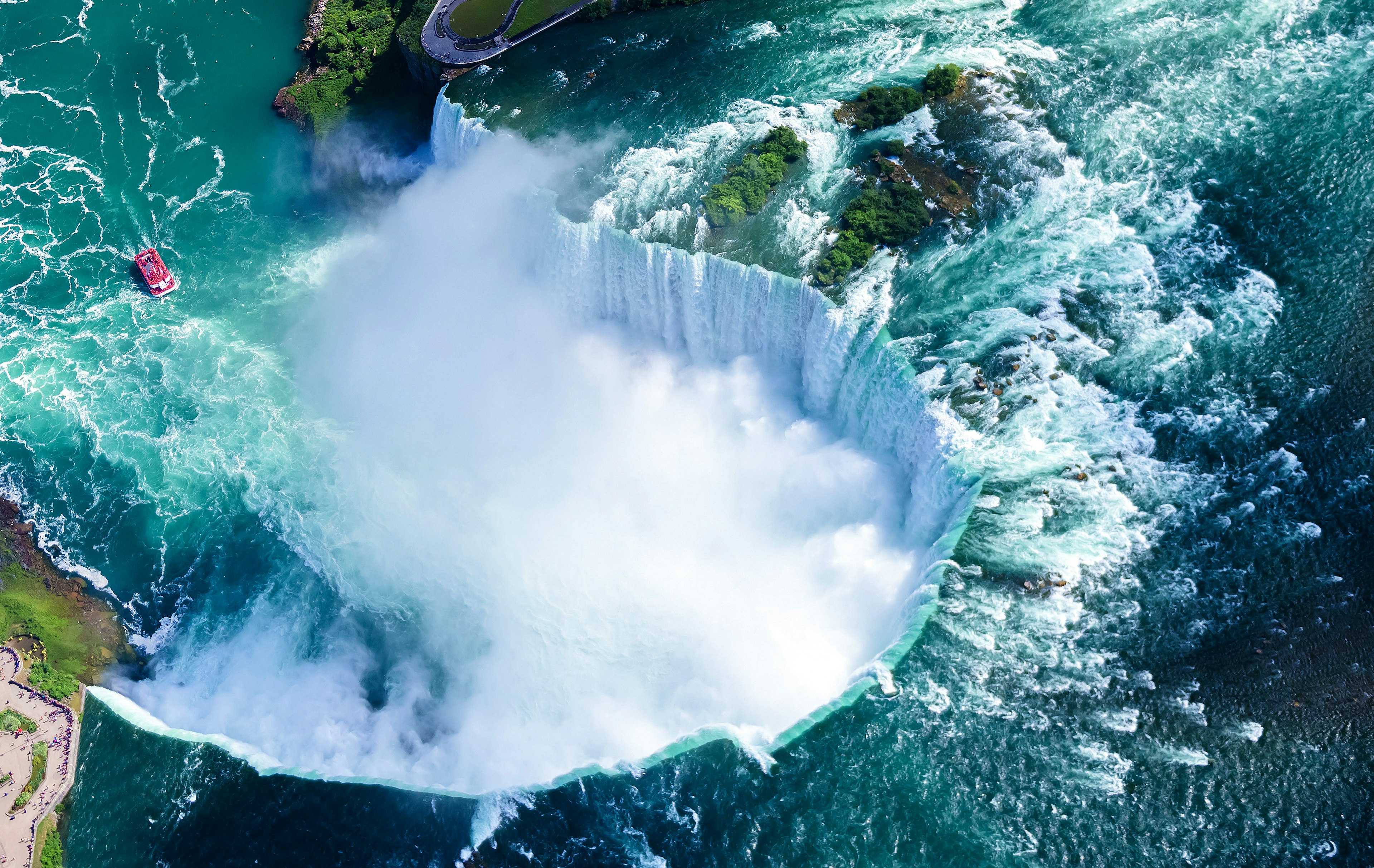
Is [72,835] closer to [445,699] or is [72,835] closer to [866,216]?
[445,699]

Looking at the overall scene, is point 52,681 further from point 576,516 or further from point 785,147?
point 785,147

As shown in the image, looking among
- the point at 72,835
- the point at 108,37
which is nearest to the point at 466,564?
the point at 72,835

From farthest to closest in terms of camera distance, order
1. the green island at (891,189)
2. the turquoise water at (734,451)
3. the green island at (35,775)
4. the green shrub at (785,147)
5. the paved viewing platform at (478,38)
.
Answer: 1. the paved viewing platform at (478,38)
2. the green shrub at (785,147)
3. the green island at (891,189)
4. the green island at (35,775)
5. the turquoise water at (734,451)

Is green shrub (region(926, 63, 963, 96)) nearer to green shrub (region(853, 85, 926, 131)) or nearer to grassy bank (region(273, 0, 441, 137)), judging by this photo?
green shrub (region(853, 85, 926, 131))

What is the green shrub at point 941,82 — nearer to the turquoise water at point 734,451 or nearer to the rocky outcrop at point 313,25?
the turquoise water at point 734,451

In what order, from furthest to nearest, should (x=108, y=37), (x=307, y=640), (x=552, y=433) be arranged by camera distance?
(x=108, y=37)
(x=552, y=433)
(x=307, y=640)

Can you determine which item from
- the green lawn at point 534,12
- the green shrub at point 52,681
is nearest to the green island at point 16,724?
the green shrub at point 52,681

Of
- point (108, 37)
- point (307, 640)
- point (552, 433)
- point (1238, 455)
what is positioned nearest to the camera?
point (1238, 455)
